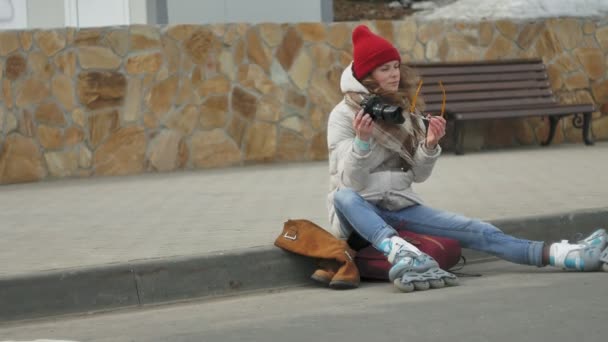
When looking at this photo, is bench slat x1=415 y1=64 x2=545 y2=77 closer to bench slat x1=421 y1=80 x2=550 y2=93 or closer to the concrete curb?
bench slat x1=421 y1=80 x2=550 y2=93

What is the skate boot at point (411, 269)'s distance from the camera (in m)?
5.81

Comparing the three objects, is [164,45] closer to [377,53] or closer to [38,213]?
[38,213]

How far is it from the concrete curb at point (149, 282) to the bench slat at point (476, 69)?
241 inches

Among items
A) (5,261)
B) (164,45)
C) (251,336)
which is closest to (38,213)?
(5,261)

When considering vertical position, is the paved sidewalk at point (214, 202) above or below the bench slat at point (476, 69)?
below

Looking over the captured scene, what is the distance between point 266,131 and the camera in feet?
38.6

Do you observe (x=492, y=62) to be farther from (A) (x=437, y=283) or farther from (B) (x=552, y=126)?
(A) (x=437, y=283)

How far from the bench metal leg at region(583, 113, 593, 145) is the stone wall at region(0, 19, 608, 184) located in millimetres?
1427

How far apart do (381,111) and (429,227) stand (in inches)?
30.4

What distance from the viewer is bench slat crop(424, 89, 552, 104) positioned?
12271 millimetres

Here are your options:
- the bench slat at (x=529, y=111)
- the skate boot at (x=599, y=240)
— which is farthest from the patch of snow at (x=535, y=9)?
the skate boot at (x=599, y=240)

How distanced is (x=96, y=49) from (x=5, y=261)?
5.01 metres

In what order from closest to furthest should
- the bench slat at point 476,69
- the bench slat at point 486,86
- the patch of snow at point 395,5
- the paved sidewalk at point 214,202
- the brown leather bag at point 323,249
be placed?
the brown leather bag at point 323,249 → the paved sidewalk at point 214,202 → the bench slat at point 486,86 → the bench slat at point 476,69 → the patch of snow at point 395,5

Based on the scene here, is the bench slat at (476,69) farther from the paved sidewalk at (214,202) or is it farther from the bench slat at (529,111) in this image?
the paved sidewalk at (214,202)
